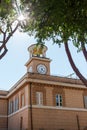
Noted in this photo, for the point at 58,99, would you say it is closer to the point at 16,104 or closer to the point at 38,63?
the point at 16,104

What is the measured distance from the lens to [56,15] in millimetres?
8969

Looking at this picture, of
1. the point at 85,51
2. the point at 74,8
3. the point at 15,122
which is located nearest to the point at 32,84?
the point at 15,122

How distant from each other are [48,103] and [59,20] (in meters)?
19.0

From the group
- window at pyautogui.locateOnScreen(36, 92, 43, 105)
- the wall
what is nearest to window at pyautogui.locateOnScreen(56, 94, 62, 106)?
window at pyautogui.locateOnScreen(36, 92, 43, 105)

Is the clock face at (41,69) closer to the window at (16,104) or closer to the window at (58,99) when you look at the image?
the window at (16,104)

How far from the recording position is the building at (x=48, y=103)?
26.3 meters

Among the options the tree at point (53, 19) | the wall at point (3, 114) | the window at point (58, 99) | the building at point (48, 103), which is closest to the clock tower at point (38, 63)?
the building at point (48, 103)

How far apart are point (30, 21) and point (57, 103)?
1862 cm

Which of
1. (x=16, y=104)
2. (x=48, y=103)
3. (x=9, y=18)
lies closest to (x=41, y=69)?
(x=16, y=104)

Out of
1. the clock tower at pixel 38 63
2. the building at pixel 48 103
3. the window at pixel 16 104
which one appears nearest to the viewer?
the building at pixel 48 103

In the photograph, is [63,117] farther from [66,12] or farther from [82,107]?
[66,12]

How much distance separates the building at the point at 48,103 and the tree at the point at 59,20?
15934 mm

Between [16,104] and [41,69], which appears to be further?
[41,69]

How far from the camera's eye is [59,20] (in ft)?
30.2
